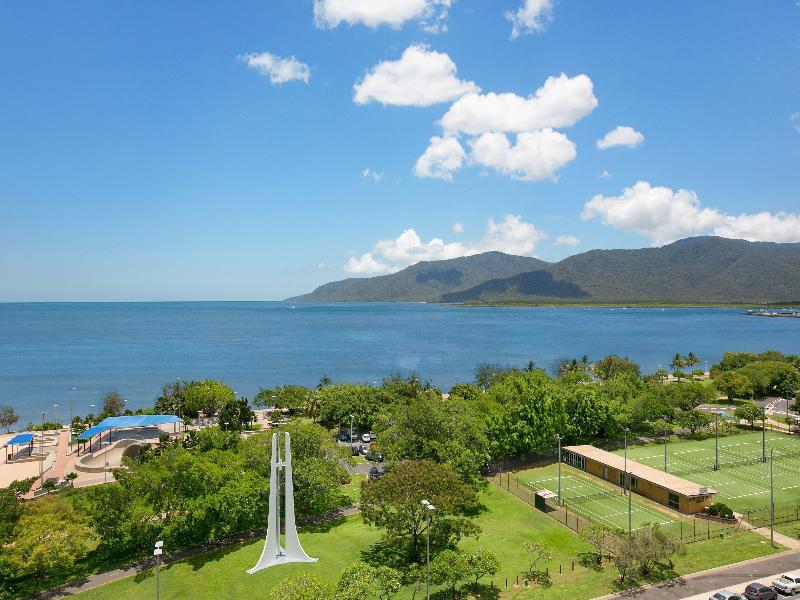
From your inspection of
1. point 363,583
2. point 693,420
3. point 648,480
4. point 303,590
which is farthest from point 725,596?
point 693,420

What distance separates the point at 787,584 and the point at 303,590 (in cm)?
2399

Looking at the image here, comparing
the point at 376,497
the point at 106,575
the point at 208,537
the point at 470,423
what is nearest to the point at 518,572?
the point at 376,497

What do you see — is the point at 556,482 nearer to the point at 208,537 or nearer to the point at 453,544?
the point at 453,544

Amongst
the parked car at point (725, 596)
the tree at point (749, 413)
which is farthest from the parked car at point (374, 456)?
the tree at point (749, 413)

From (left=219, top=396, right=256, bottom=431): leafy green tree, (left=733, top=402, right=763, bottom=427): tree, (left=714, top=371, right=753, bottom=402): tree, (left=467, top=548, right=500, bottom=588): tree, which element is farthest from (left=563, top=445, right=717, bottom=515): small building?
(left=714, top=371, right=753, bottom=402): tree

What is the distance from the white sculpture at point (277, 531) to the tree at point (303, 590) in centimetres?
729

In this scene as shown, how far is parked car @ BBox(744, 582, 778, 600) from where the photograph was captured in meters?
25.5

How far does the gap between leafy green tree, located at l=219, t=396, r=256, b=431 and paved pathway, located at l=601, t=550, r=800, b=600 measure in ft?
163

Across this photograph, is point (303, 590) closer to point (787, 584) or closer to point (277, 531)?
point (277, 531)

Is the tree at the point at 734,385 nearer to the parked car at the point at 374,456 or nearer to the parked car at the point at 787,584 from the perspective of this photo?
the parked car at the point at 374,456

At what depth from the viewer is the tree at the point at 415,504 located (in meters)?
31.4

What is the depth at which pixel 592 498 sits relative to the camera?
139 ft

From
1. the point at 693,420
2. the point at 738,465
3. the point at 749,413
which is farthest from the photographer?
the point at 749,413

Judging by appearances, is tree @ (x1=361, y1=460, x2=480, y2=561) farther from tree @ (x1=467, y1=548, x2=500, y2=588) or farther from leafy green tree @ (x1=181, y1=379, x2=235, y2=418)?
leafy green tree @ (x1=181, y1=379, x2=235, y2=418)
